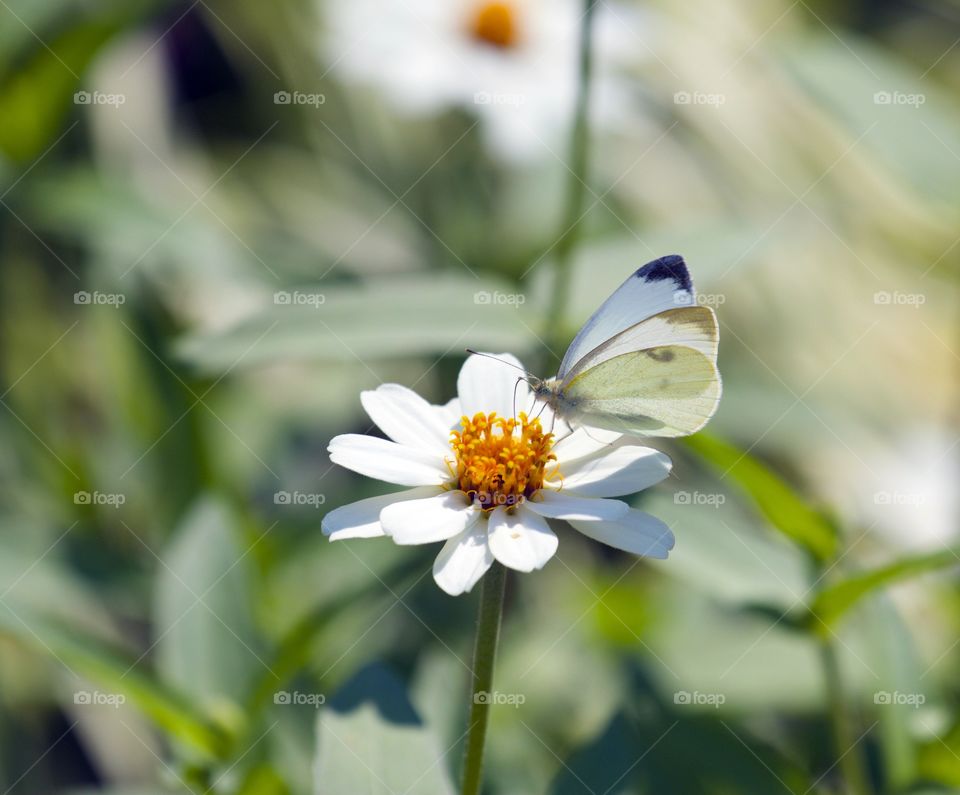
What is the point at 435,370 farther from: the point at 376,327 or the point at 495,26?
the point at 495,26

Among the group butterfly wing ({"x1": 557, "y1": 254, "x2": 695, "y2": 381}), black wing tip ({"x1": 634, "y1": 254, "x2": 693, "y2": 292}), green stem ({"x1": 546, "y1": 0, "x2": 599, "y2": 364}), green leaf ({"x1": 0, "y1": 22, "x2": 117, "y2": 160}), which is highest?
green leaf ({"x1": 0, "y1": 22, "x2": 117, "y2": 160})

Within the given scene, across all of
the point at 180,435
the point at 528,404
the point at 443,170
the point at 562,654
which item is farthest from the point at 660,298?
the point at 443,170

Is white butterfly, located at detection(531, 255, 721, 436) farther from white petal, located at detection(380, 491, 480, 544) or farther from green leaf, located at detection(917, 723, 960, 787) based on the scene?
green leaf, located at detection(917, 723, 960, 787)

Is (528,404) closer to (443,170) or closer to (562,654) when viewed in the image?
(562,654)

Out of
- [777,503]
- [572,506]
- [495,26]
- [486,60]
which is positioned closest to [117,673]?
[572,506]

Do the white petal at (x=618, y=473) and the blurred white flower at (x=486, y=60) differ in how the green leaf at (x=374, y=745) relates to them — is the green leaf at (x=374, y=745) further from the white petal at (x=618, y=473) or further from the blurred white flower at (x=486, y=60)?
the blurred white flower at (x=486, y=60)

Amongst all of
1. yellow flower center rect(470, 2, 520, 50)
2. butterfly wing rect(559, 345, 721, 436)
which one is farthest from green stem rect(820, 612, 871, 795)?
yellow flower center rect(470, 2, 520, 50)
